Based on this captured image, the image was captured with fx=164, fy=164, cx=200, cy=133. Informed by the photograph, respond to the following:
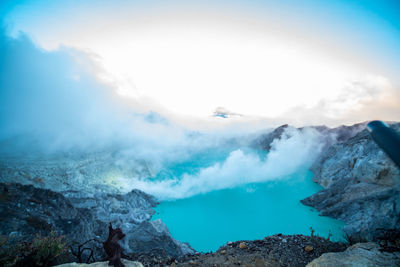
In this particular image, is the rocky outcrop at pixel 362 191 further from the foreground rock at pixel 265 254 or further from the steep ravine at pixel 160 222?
the foreground rock at pixel 265 254

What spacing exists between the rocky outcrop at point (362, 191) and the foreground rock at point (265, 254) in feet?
23.1

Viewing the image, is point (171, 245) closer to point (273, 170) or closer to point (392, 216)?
point (392, 216)

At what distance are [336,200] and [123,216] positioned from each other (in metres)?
29.6

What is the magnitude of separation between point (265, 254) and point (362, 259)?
2956 mm

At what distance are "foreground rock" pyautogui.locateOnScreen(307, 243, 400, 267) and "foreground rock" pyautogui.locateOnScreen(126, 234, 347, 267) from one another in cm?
136

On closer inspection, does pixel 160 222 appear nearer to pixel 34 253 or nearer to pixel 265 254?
pixel 265 254

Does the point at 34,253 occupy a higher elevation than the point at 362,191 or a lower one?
lower

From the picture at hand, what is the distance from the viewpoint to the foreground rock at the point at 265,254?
19.1 feet

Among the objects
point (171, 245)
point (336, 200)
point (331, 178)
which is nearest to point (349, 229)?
point (336, 200)

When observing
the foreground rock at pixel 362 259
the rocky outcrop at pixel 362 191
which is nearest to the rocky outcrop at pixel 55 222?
the foreground rock at pixel 362 259

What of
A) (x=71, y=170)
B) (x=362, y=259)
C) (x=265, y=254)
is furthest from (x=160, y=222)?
(x=362, y=259)

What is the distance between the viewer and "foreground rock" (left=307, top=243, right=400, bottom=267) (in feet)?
14.3

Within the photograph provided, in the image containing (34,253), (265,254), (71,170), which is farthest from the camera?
(71,170)

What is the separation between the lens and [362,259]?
454cm
